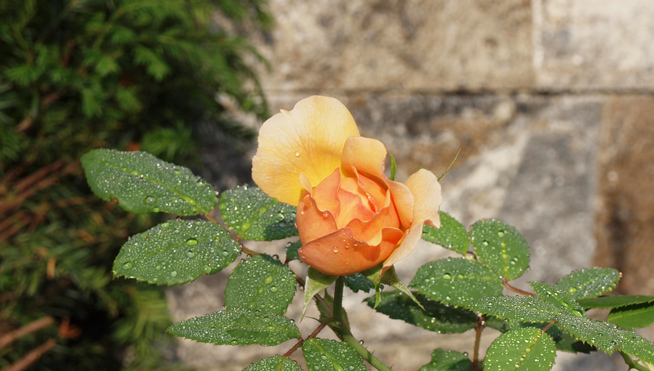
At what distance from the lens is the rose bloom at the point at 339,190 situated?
0.29 m

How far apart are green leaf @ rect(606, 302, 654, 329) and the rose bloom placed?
0.18 metres

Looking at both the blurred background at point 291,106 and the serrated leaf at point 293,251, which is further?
the blurred background at point 291,106

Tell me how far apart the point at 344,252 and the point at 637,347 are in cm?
16

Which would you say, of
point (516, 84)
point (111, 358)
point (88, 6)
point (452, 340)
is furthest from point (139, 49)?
point (452, 340)

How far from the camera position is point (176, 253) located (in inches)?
14.0

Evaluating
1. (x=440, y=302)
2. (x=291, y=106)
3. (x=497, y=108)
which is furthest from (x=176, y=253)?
(x=497, y=108)

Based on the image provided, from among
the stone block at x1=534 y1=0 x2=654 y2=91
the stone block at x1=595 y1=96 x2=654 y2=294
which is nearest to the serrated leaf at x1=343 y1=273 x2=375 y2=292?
the stone block at x1=534 y1=0 x2=654 y2=91

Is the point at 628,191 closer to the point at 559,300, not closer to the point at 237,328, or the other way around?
the point at 559,300

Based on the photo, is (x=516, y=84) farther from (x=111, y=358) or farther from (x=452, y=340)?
(x=111, y=358)

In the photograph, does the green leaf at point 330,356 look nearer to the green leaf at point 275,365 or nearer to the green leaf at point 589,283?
the green leaf at point 275,365

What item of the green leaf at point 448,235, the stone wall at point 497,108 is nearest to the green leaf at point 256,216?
the green leaf at point 448,235

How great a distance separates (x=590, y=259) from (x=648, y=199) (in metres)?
0.25

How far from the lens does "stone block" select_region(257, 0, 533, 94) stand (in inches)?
55.7

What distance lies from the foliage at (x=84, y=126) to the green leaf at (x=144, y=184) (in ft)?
2.11
